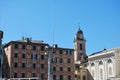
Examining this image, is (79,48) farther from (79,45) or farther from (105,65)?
(105,65)

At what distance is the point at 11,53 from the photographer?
8381 centimetres

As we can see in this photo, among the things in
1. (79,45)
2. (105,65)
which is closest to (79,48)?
(79,45)

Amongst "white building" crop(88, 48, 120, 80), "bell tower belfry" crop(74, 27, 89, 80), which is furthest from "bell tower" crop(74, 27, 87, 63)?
"white building" crop(88, 48, 120, 80)

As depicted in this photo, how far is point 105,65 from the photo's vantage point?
9581 cm

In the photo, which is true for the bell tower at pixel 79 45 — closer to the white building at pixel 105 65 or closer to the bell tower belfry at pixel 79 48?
the bell tower belfry at pixel 79 48

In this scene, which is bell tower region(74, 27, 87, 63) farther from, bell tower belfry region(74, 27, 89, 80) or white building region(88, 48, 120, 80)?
white building region(88, 48, 120, 80)

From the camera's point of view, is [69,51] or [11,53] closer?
[11,53]

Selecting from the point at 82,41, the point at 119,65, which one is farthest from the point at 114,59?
the point at 82,41

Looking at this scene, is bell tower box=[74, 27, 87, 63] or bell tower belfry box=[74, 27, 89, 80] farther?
bell tower box=[74, 27, 87, 63]

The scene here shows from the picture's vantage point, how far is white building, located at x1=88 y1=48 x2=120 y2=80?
9081 centimetres

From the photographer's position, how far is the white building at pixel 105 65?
9081 centimetres

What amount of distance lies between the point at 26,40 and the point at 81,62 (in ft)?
103

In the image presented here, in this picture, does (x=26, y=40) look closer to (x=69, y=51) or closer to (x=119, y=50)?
(x=69, y=51)

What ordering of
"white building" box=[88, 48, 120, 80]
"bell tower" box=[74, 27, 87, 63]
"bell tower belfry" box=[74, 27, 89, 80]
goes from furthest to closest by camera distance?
1. "bell tower" box=[74, 27, 87, 63]
2. "bell tower belfry" box=[74, 27, 89, 80]
3. "white building" box=[88, 48, 120, 80]
